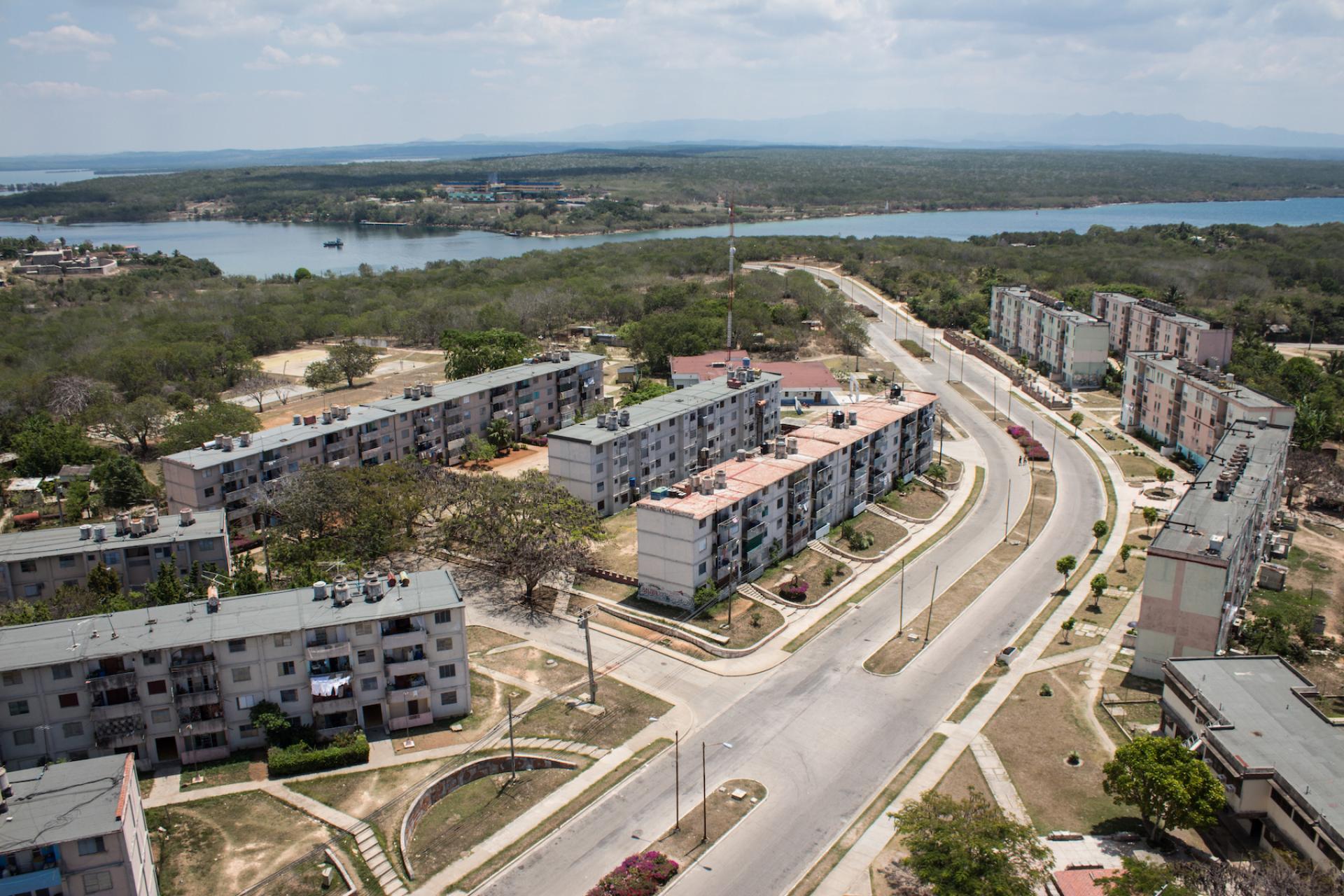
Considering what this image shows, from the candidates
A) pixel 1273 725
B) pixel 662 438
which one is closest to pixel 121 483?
pixel 662 438

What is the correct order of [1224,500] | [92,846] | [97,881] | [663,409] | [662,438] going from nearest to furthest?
1. [92,846]
2. [97,881]
3. [1224,500]
4. [662,438]
5. [663,409]

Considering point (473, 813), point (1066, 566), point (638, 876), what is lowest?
point (473, 813)

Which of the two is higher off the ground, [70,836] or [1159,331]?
[1159,331]

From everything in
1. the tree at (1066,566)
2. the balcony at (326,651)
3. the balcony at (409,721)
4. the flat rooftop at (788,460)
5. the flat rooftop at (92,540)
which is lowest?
the balcony at (409,721)

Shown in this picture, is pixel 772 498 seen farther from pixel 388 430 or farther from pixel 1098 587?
pixel 388 430

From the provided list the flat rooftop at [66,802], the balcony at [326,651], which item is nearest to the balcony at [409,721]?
the balcony at [326,651]

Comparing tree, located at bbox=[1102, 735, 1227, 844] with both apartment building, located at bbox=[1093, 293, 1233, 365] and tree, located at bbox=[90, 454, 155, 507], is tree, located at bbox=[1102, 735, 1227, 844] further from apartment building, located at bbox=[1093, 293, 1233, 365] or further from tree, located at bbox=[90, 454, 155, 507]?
tree, located at bbox=[90, 454, 155, 507]

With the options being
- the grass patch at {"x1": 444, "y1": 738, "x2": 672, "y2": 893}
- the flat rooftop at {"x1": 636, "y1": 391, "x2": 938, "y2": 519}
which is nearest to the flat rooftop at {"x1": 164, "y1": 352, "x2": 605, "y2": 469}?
the flat rooftop at {"x1": 636, "y1": 391, "x2": 938, "y2": 519}

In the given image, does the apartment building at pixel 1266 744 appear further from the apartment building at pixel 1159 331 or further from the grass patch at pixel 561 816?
the apartment building at pixel 1159 331
